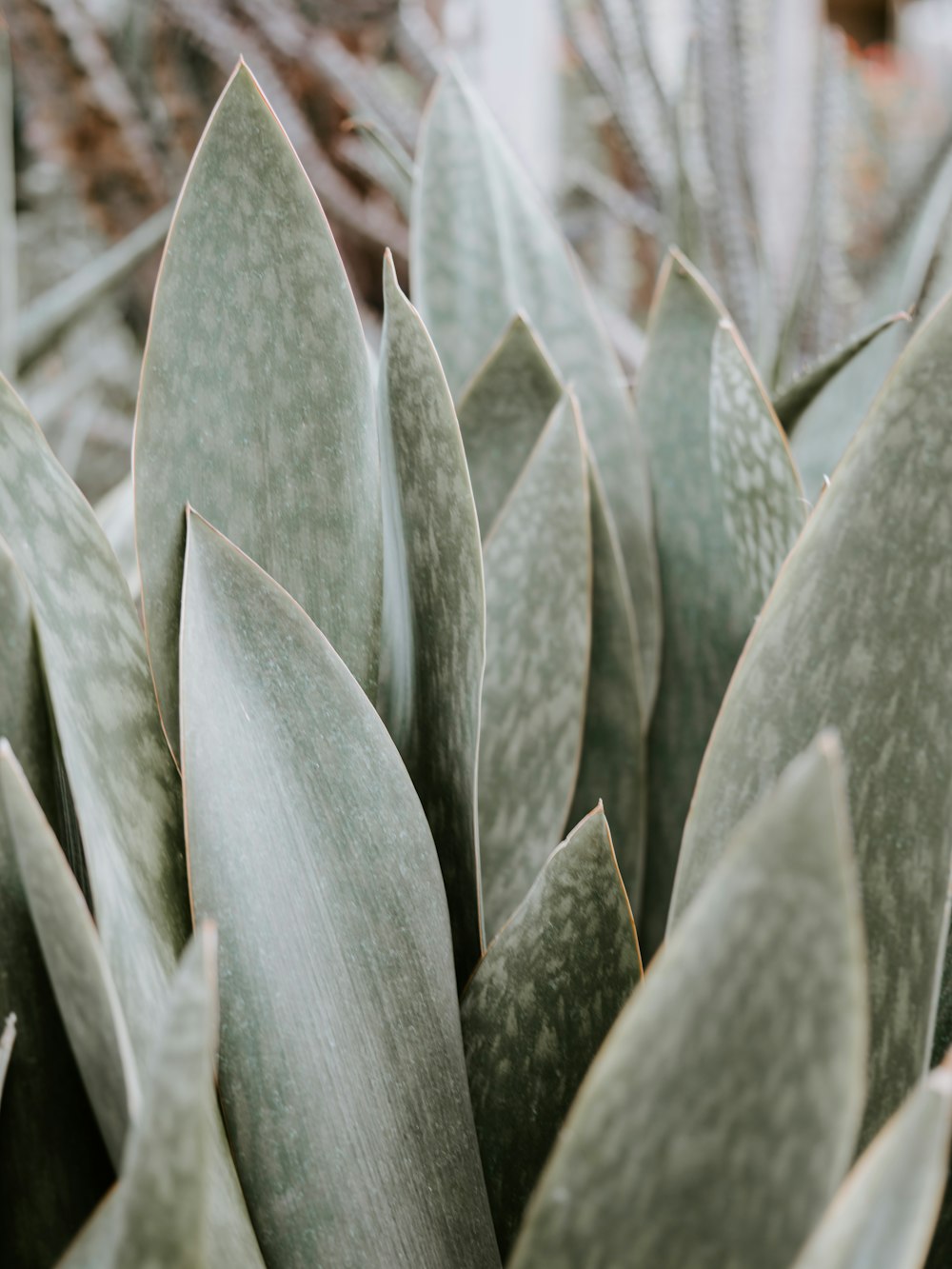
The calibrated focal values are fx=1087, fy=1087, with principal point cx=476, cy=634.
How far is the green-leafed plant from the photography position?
0.10 m

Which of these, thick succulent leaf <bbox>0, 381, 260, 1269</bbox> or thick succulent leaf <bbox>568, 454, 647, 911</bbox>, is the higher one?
thick succulent leaf <bbox>0, 381, 260, 1269</bbox>

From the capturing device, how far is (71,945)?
12 centimetres

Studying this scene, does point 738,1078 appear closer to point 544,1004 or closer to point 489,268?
point 544,1004

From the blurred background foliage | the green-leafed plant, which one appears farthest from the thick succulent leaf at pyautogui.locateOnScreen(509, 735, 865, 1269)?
the blurred background foliage

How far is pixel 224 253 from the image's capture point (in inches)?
6.6

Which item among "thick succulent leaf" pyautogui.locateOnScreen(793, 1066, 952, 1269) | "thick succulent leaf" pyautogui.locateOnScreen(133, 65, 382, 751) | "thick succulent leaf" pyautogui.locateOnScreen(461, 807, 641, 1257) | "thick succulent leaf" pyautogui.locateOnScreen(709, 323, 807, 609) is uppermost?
"thick succulent leaf" pyautogui.locateOnScreen(133, 65, 382, 751)

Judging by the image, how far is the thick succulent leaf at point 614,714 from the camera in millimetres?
227

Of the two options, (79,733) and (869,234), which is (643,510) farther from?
(869,234)

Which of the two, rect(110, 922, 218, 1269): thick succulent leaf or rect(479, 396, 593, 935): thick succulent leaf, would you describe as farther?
rect(479, 396, 593, 935): thick succulent leaf

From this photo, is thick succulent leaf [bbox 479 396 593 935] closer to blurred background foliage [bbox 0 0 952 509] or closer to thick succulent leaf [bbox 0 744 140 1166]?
thick succulent leaf [bbox 0 744 140 1166]

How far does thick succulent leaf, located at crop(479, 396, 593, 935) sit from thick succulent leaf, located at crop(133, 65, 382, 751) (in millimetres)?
47

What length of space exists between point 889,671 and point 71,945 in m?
0.10

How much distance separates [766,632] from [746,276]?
605 mm

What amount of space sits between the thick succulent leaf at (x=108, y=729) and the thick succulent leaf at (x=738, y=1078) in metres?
0.05
